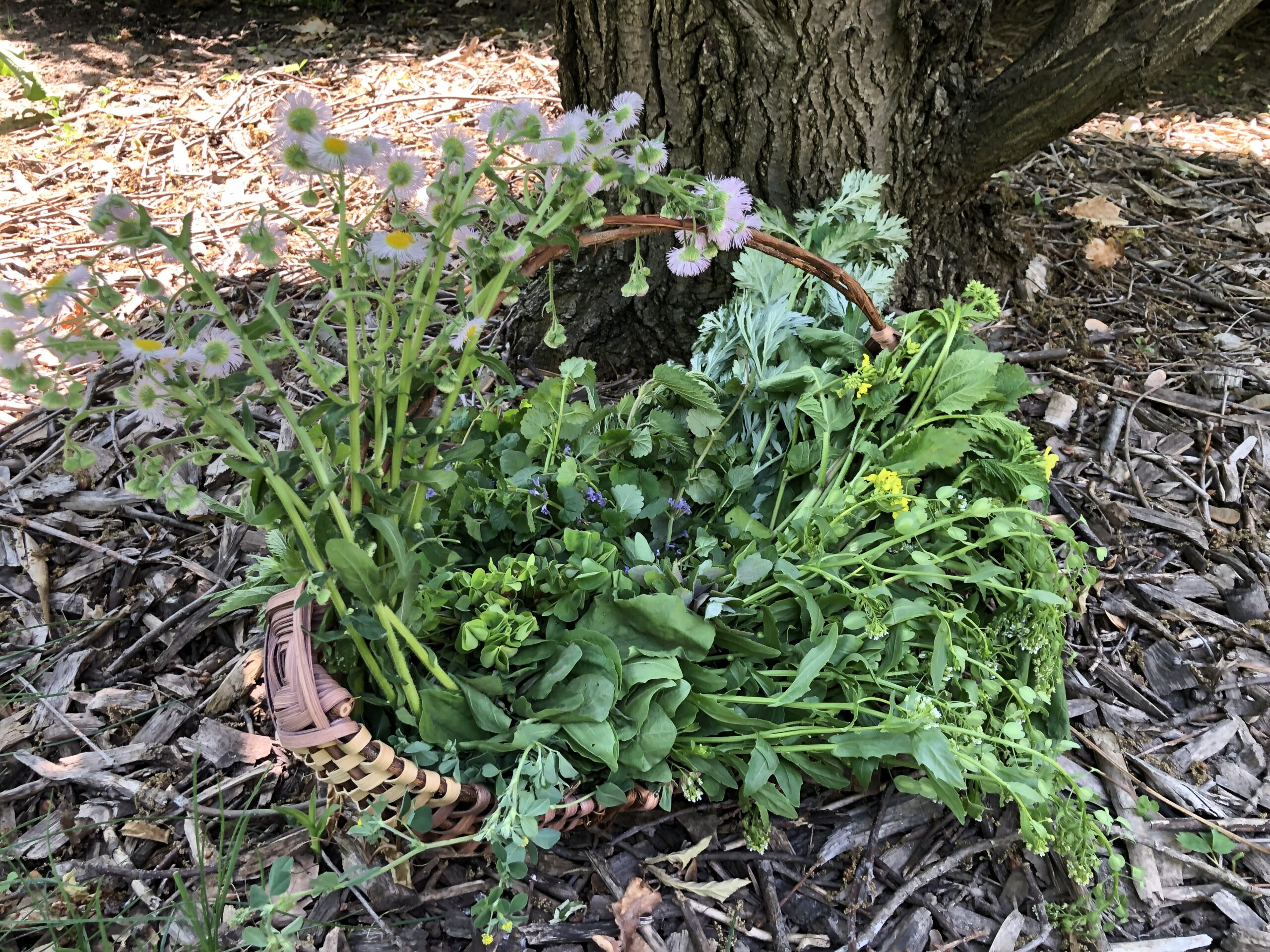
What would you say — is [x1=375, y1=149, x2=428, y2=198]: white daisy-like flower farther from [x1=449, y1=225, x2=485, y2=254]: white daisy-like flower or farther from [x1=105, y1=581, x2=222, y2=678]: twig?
[x1=105, y1=581, x2=222, y2=678]: twig

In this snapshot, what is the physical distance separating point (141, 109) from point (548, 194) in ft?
9.33

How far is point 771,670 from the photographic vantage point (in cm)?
134

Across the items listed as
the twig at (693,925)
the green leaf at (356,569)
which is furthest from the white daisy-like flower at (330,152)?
the twig at (693,925)

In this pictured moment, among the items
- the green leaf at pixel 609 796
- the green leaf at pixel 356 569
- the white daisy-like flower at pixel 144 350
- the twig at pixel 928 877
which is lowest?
the twig at pixel 928 877

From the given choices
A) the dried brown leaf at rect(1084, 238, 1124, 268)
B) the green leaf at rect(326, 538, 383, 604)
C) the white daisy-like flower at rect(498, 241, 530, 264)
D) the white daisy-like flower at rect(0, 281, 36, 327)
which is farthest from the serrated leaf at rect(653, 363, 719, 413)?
the dried brown leaf at rect(1084, 238, 1124, 268)

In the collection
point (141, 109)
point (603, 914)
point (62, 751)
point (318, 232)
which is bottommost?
point (603, 914)

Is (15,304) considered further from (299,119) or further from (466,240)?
(466,240)

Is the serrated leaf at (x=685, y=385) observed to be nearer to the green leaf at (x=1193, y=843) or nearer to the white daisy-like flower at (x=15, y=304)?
the white daisy-like flower at (x=15, y=304)

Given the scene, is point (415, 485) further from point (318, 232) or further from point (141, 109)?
point (141, 109)

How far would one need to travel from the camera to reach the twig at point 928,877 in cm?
133

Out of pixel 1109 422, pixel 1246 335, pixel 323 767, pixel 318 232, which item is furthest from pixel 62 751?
pixel 1246 335

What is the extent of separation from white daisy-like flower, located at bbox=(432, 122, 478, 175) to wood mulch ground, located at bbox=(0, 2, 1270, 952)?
0.92m

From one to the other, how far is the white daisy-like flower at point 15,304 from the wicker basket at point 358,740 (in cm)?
44

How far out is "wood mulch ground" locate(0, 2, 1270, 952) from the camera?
133cm
